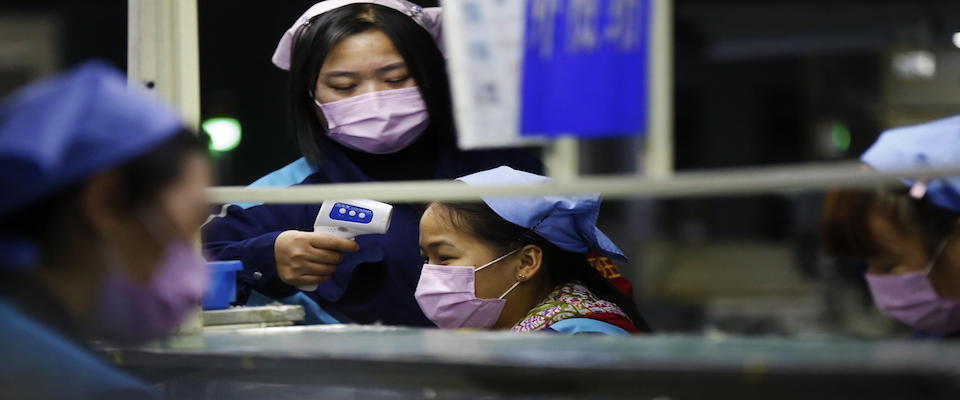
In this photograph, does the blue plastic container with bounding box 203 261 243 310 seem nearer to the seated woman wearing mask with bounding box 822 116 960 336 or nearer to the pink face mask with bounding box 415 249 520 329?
the pink face mask with bounding box 415 249 520 329

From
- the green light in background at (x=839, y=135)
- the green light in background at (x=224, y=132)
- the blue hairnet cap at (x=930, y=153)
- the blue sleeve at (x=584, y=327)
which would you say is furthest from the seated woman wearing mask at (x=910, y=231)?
the green light in background at (x=839, y=135)

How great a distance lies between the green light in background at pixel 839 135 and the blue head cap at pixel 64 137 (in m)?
12.5

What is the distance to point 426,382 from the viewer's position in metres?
1.76

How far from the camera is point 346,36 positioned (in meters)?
2.67

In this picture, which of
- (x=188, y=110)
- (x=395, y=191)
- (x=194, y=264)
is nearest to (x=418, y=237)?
(x=188, y=110)

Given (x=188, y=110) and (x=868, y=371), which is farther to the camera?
(x=188, y=110)

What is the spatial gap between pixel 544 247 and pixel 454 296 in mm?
267

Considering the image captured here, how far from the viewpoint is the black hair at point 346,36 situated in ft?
8.80

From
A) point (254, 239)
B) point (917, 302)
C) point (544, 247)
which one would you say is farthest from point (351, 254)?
point (917, 302)

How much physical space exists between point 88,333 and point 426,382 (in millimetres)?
512

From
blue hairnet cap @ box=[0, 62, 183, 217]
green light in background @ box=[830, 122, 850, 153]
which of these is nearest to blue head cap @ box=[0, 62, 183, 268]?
blue hairnet cap @ box=[0, 62, 183, 217]

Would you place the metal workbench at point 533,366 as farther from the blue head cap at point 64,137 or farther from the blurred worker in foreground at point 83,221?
the blue head cap at point 64,137

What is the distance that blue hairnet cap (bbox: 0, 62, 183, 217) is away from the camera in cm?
144

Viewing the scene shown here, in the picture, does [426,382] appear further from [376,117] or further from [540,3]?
[376,117]
